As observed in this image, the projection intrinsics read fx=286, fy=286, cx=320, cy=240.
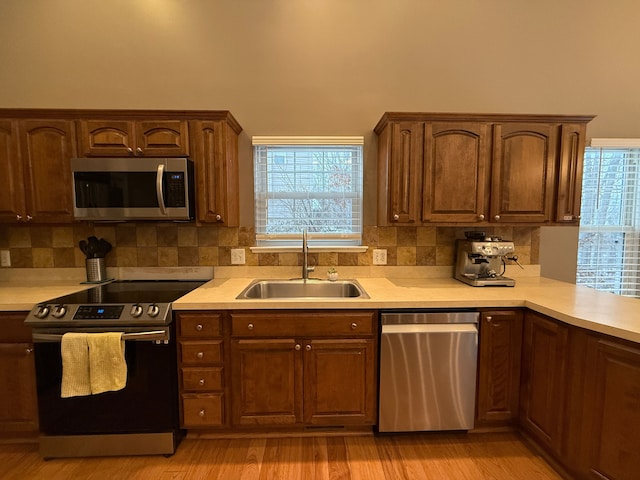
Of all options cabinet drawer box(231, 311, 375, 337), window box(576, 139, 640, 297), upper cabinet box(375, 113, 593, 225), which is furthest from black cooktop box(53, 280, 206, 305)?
window box(576, 139, 640, 297)

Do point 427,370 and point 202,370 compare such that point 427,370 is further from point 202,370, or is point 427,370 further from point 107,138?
point 107,138

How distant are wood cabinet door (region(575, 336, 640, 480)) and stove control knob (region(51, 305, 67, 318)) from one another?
277 centimetres

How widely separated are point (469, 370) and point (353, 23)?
8.72 ft

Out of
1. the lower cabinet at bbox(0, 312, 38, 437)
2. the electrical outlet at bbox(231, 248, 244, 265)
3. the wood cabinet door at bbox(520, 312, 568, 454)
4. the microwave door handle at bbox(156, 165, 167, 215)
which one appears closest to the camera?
the wood cabinet door at bbox(520, 312, 568, 454)

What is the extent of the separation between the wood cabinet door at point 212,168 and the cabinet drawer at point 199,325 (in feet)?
2.24

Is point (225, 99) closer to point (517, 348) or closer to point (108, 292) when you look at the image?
point (108, 292)

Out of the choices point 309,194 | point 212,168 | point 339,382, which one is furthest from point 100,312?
point 309,194

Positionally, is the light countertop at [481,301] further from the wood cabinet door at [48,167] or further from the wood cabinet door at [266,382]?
the wood cabinet door at [48,167]

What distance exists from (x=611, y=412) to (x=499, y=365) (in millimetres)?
513

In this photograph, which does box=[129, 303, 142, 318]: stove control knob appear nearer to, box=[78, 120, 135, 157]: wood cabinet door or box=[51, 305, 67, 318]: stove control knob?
box=[51, 305, 67, 318]: stove control knob

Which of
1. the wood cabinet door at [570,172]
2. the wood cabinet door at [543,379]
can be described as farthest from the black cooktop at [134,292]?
the wood cabinet door at [570,172]

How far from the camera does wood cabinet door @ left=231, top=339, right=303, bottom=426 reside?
1732 millimetres

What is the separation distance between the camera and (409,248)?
239cm

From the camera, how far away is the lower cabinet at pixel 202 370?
1.71 meters
